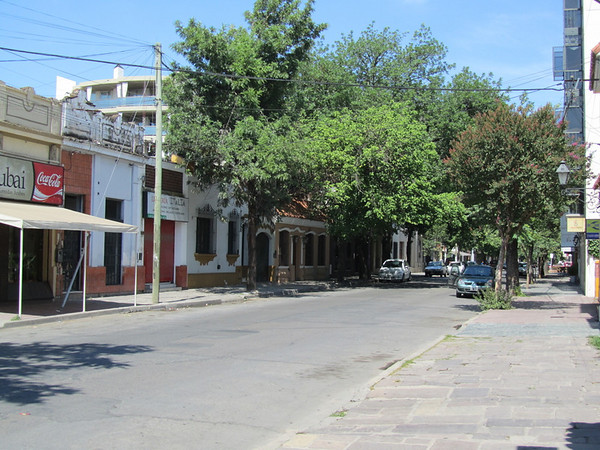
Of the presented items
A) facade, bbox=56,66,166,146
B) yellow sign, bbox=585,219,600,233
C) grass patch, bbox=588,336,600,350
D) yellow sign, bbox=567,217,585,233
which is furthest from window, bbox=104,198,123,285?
facade, bbox=56,66,166,146

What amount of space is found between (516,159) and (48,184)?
14919 millimetres

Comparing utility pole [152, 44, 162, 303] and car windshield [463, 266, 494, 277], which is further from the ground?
utility pole [152, 44, 162, 303]

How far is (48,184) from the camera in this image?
59.8ft

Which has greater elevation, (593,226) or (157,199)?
(157,199)

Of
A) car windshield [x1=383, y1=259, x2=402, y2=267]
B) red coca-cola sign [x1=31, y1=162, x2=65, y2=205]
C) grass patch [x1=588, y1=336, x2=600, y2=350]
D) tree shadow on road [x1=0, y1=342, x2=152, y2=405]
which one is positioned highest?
red coca-cola sign [x1=31, y1=162, x2=65, y2=205]

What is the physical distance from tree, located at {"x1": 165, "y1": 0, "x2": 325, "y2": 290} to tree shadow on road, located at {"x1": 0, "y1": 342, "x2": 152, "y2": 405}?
1185 cm

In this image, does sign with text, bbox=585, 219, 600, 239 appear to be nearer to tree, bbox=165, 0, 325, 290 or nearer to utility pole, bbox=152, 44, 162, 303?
tree, bbox=165, 0, 325, 290

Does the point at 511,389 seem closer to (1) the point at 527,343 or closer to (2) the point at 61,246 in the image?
(1) the point at 527,343

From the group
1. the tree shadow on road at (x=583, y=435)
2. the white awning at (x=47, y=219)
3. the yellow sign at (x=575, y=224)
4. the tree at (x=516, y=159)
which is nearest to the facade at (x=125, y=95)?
the white awning at (x=47, y=219)

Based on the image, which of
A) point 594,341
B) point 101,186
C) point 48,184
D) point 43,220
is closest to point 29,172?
point 48,184

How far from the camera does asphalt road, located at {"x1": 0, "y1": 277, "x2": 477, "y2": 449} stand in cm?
563

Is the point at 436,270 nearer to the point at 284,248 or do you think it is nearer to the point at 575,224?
the point at 284,248

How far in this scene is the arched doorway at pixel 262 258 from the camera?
3297cm

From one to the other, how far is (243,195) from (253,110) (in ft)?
11.6
